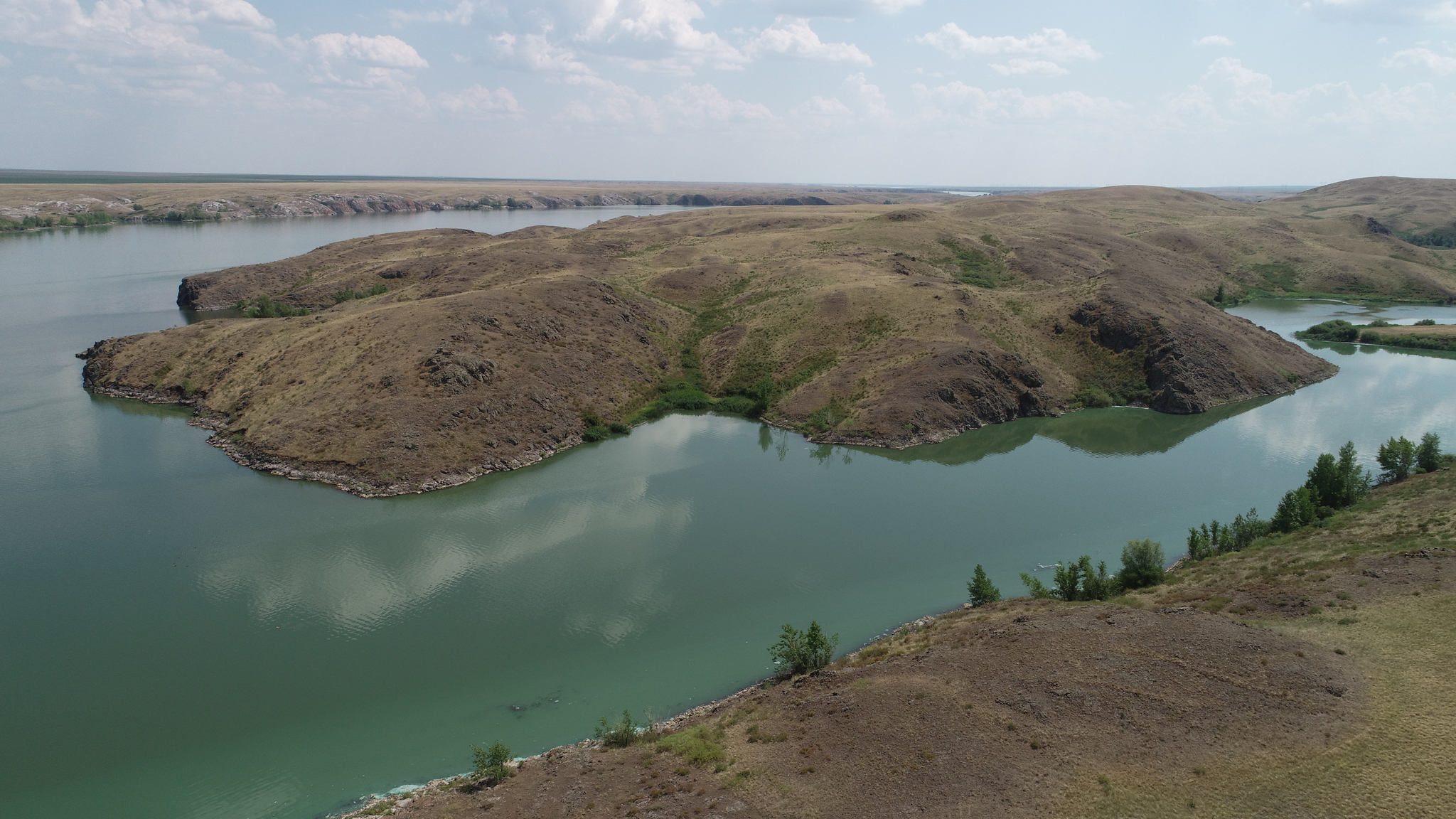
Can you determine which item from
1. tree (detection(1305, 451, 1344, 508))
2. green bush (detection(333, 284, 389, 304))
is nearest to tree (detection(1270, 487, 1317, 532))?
tree (detection(1305, 451, 1344, 508))

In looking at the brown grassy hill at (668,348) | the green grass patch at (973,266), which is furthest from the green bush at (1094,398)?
the green grass patch at (973,266)

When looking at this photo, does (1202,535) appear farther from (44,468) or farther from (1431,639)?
(44,468)

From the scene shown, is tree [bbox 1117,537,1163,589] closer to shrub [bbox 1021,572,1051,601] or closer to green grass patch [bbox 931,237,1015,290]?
shrub [bbox 1021,572,1051,601]

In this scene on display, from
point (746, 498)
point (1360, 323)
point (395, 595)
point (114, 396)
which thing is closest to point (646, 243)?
point (114, 396)

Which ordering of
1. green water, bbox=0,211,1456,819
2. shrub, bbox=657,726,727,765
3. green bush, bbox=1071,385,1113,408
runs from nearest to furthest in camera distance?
shrub, bbox=657,726,727,765 < green water, bbox=0,211,1456,819 < green bush, bbox=1071,385,1113,408

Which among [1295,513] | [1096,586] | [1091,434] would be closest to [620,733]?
[1096,586]

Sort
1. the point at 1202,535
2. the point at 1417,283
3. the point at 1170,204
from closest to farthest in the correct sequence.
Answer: the point at 1202,535 → the point at 1417,283 → the point at 1170,204

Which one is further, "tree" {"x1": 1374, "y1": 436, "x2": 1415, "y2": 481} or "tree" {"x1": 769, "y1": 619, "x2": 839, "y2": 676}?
"tree" {"x1": 1374, "y1": 436, "x2": 1415, "y2": 481}
